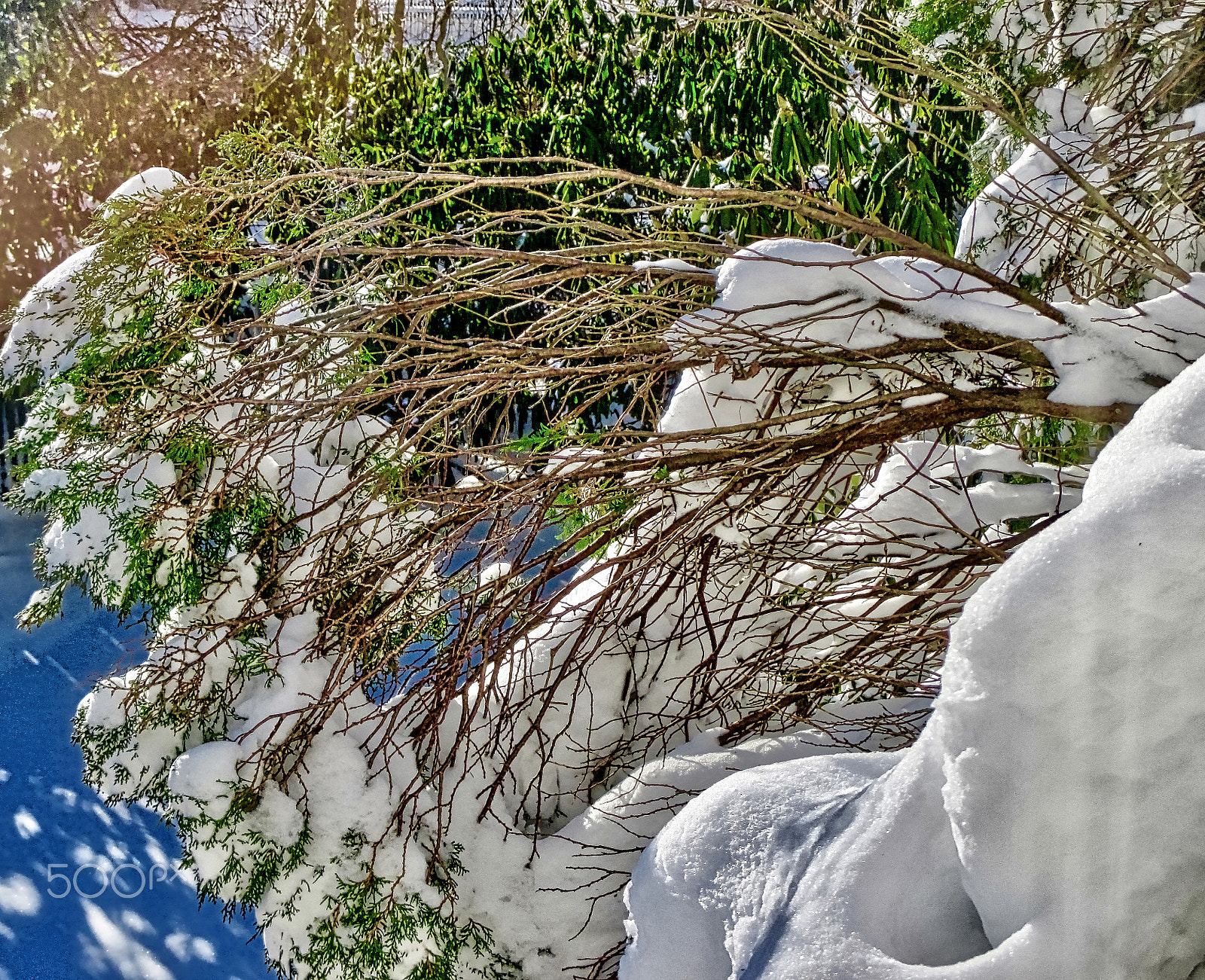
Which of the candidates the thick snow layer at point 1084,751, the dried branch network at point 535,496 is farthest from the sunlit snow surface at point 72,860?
the thick snow layer at point 1084,751

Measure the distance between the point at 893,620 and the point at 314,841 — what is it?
1.45m

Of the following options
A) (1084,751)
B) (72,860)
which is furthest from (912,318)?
(72,860)

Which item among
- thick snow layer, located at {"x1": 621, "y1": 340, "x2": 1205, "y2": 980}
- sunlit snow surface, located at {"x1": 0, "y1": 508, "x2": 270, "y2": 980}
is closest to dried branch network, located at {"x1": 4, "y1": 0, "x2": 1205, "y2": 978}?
thick snow layer, located at {"x1": 621, "y1": 340, "x2": 1205, "y2": 980}

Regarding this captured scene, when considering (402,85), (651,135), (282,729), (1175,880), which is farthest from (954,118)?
(1175,880)

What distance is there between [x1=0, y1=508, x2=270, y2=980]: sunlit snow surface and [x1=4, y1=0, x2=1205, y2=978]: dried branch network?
2.38 meters

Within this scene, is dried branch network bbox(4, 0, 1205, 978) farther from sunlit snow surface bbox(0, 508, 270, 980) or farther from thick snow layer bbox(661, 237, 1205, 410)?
sunlit snow surface bbox(0, 508, 270, 980)

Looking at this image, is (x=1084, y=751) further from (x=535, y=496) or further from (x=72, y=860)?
(x=72, y=860)

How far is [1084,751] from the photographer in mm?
1008

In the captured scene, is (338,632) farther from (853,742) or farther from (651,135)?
(651,135)

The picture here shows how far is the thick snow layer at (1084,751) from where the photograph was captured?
3.21 feet

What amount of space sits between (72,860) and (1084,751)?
5339 mm

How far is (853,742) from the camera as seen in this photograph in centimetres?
222

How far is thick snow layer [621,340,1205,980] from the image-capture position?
3.21ft

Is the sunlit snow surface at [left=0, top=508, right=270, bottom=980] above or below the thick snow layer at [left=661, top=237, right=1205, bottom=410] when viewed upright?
below
